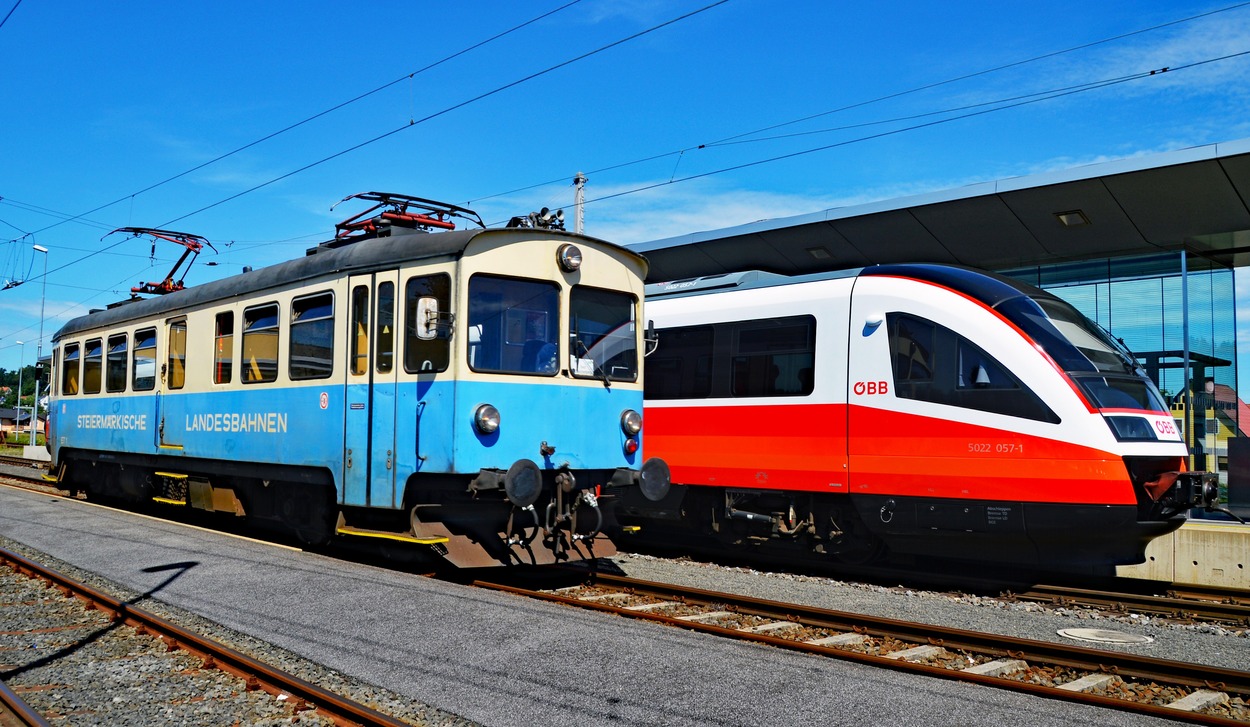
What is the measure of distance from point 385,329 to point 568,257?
189cm

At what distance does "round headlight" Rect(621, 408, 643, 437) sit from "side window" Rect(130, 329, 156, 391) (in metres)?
7.72

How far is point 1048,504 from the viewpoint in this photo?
9219 millimetres

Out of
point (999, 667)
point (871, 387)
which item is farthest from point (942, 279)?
point (999, 667)

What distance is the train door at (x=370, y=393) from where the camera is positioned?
369 inches

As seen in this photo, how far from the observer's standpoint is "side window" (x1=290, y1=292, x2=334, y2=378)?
33.6 ft

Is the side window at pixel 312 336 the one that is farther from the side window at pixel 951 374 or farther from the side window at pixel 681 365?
the side window at pixel 951 374

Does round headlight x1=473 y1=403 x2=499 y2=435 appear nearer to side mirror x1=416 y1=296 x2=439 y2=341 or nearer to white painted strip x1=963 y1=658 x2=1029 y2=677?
side mirror x1=416 y1=296 x2=439 y2=341

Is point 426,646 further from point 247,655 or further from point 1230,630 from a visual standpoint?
point 1230,630

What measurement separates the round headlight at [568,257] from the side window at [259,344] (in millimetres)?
3670

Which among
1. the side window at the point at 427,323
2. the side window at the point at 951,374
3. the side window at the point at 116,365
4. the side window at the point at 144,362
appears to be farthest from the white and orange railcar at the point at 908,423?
the side window at the point at 116,365

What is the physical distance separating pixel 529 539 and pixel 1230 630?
608 cm

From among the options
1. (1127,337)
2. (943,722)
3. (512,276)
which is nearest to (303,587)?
(512,276)

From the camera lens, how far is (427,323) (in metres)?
8.67

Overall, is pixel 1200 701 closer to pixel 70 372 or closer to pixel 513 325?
pixel 513 325
